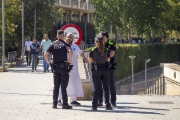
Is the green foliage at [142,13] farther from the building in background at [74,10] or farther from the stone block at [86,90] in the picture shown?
the stone block at [86,90]

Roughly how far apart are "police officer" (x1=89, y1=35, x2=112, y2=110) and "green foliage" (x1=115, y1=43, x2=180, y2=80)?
18166mm

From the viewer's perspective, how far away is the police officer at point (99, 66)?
7012 mm

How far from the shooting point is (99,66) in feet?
23.4

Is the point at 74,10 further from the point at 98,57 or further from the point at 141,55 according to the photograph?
the point at 98,57

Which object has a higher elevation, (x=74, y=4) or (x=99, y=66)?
(x=74, y=4)

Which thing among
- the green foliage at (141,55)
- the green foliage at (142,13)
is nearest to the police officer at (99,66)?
the green foliage at (141,55)

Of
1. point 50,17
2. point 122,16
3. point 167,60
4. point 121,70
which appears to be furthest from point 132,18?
point 121,70

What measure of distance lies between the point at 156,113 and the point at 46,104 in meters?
2.71

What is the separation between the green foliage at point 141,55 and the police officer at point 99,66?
18166 mm

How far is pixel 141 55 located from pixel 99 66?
27.4m

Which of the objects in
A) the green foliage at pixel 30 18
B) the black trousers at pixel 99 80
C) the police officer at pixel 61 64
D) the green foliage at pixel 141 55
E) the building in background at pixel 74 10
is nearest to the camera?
the black trousers at pixel 99 80

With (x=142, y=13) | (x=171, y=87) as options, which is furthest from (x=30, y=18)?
(x=142, y=13)

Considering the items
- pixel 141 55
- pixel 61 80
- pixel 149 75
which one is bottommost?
pixel 149 75

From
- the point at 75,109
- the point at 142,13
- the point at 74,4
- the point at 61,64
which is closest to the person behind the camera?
the point at 61,64
